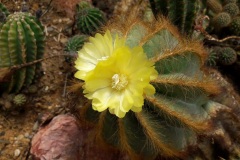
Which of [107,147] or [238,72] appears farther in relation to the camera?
[238,72]

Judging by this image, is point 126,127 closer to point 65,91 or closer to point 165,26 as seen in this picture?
point 165,26

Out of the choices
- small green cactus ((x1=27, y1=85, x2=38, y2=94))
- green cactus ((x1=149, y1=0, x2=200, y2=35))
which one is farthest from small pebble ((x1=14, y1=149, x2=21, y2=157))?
green cactus ((x1=149, y1=0, x2=200, y2=35))

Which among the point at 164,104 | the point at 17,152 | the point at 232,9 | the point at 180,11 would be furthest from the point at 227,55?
the point at 17,152

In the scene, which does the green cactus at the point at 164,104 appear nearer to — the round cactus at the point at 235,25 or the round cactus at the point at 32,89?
the round cactus at the point at 32,89

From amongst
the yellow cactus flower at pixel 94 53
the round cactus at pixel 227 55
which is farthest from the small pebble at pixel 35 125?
the round cactus at pixel 227 55

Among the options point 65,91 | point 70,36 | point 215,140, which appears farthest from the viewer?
point 70,36

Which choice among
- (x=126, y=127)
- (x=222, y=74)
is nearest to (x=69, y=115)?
(x=126, y=127)
